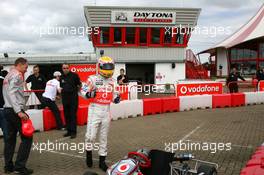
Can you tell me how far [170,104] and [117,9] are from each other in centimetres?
1346

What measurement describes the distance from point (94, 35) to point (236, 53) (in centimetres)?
2405

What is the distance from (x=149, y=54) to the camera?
2548cm

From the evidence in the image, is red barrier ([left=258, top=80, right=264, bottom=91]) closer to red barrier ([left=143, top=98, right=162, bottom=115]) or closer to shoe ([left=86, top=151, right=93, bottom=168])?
red barrier ([left=143, top=98, right=162, bottom=115])

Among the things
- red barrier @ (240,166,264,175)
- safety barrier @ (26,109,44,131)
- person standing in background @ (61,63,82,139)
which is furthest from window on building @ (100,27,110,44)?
red barrier @ (240,166,264,175)

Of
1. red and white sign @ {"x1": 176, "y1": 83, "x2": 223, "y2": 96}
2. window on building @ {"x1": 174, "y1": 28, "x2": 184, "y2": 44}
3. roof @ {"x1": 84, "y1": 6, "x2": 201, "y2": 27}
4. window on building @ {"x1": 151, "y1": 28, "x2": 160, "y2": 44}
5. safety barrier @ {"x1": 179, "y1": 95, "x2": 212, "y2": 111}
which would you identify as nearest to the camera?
safety barrier @ {"x1": 179, "y1": 95, "x2": 212, "y2": 111}

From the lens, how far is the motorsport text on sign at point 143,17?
2442 cm

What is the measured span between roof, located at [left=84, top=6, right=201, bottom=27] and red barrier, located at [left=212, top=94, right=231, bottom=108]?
12.2 meters

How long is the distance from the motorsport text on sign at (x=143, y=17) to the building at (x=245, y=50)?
661 inches

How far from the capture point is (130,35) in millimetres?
25203

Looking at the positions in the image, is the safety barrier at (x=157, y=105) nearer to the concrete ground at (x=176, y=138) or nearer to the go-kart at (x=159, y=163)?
the concrete ground at (x=176, y=138)

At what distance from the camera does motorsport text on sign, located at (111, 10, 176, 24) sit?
24.4 m

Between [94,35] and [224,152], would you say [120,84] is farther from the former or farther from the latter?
[94,35]

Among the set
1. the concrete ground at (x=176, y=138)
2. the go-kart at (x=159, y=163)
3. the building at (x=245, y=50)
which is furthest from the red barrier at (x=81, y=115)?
the building at (x=245, y=50)

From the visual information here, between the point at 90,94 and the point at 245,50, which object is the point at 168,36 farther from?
the point at 90,94
